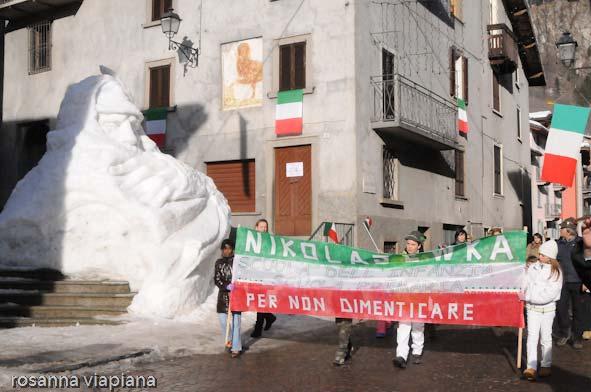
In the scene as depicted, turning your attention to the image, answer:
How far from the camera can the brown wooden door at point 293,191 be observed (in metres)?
19.7

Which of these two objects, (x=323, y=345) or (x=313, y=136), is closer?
(x=323, y=345)

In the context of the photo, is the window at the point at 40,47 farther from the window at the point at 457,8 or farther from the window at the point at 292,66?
the window at the point at 457,8

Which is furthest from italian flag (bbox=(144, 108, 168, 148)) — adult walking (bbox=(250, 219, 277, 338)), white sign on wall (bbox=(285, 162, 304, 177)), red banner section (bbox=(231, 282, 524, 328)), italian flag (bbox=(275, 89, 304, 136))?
red banner section (bbox=(231, 282, 524, 328))

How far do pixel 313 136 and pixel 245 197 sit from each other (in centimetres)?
293

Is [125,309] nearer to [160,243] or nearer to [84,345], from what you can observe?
[160,243]

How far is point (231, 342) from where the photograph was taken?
33.6 feet

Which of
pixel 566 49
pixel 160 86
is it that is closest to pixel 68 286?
pixel 160 86

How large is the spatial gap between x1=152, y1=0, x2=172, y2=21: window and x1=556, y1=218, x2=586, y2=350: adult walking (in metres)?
15.2

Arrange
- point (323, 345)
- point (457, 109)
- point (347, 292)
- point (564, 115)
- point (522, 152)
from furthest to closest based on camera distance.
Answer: point (522, 152)
point (457, 109)
point (564, 115)
point (323, 345)
point (347, 292)

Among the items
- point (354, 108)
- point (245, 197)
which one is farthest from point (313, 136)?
point (245, 197)

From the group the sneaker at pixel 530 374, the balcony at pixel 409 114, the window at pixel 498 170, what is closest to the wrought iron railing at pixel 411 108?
the balcony at pixel 409 114

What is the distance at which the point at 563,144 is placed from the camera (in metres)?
15.4

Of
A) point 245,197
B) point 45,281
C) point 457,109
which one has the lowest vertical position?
point 45,281

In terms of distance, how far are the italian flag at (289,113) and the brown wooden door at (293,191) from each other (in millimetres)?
498
